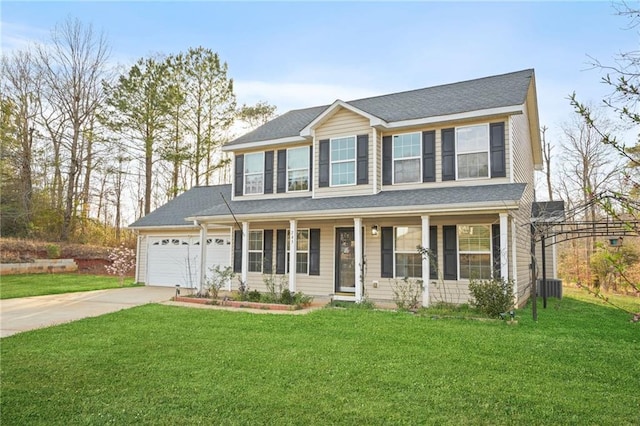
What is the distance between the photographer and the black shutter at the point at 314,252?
12666 millimetres

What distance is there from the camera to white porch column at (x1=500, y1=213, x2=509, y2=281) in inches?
361

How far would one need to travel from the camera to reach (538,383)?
4805mm

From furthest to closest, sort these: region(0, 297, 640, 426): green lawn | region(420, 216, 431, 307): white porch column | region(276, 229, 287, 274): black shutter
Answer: region(276, 229, 287, 274): black shutter → region(420, 216, 431, 307): white porch column → region(0, 297, 640, 426): green lawn

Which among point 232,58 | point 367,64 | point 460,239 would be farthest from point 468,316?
point 232,58

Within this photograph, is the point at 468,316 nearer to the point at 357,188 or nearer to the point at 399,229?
the point at 399,229

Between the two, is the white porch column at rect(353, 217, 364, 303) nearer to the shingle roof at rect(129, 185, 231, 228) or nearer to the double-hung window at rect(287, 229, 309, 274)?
the double-hung window at rect(287, 229, 309, 274)

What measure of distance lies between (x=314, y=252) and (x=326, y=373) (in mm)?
7541

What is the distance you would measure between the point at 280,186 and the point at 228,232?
290 centimetres

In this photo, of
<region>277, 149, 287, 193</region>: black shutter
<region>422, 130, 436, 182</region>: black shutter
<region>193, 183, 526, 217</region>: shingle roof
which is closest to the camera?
<region>193, 183, 526, 217</region>: shingle roof

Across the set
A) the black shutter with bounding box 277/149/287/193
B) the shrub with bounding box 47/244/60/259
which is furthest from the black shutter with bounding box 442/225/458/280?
the shrub with bounding box 47/244/60/259

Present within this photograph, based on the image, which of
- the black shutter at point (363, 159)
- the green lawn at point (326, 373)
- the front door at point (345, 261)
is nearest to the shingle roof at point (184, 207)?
the front door at point (345, 261)

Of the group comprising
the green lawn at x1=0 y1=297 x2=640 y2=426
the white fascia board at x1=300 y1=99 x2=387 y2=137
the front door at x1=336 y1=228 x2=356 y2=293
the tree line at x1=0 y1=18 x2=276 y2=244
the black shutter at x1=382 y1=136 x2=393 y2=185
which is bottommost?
the green lawn at x1=0 y1=297 x2=640 y2=426

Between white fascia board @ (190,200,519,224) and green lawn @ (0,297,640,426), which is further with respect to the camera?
white fascia board @ (190,200,519,224)

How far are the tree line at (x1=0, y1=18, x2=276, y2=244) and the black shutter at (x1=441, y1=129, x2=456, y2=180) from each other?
16.9 meters
